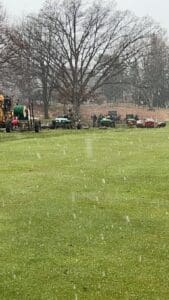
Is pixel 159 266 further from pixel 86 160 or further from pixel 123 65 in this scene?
pixel 123 65

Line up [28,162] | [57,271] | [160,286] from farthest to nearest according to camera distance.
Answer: [28,162]
[57,271]
[160,286]

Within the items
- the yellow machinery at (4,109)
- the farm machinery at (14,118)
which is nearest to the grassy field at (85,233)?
the yellow machinery at (4,109)

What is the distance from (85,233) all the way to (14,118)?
108 ft

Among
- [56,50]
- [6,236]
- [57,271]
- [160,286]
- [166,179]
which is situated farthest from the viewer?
[56,50]

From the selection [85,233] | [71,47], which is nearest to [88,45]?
[71,47]

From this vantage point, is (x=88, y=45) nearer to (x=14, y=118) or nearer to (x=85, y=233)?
(x=14, y=118)

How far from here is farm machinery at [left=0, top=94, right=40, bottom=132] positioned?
38.3m

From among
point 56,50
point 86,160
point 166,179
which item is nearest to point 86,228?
point 166,179

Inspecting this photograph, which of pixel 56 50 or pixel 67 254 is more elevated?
pixel 56 50

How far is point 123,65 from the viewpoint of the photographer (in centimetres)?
5878

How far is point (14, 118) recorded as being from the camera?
40.6 m

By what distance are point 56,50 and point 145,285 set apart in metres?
50.6

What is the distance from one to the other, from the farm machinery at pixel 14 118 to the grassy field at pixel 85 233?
2275 cm

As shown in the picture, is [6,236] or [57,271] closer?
[57,271]
